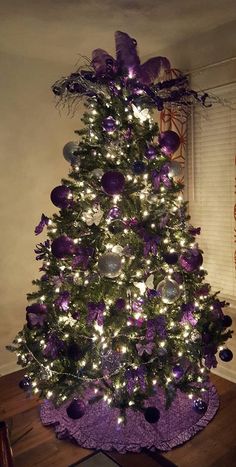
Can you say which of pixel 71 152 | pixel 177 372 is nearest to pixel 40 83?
pixel 71 152

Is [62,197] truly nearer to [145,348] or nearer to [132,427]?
[145,348]

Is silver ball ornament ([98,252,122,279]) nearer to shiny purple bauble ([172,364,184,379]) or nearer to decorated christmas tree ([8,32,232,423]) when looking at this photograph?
decorated christmas tree ([8,32,232,423])

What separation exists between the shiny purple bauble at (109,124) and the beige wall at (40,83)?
0.75 m

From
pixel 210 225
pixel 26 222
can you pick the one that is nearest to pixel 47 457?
pixel 26 222

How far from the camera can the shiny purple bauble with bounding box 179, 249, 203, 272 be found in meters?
2.04

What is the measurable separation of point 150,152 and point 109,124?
0.85 ft

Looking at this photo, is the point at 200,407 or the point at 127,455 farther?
the point at 200,407

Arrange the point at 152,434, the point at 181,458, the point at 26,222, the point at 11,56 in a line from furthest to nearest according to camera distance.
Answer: the point at 26,222 → the point at 11,56 → the point at 152,434 → the point at 181,458

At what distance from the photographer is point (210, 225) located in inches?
116

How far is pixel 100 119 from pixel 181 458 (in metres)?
1.85

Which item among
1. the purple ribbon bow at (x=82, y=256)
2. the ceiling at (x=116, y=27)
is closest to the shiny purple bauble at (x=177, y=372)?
the purple ribbon bow at (x=82, y=256)

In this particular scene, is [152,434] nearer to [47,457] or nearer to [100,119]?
[47,457]

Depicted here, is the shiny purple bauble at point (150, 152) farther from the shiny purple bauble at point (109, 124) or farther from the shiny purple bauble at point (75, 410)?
the shiny purple bauble at point (75, 410)

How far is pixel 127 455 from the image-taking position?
2035mm
